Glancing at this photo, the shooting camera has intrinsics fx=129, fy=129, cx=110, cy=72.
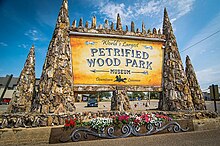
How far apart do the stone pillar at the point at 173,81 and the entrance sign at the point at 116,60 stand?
351mm

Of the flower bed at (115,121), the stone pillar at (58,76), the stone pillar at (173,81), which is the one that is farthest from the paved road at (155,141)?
the stone pillar at (173,81)

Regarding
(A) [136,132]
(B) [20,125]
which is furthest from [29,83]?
(A) [136,132]

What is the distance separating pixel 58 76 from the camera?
17.7ft

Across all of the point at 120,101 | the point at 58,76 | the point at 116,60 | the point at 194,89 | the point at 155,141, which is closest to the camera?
the point at 155,141

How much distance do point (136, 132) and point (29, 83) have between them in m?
5.36

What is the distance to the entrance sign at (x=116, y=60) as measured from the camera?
600 cm

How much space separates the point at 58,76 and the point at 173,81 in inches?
218

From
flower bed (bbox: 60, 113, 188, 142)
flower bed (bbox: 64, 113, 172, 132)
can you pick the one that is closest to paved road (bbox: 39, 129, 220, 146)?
flower bed (bbox: 60, 113, 188, 142)

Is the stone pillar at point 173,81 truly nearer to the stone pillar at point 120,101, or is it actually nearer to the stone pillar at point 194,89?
the stone pillar at point 194,89

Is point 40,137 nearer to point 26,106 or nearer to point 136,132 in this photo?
point 26,106

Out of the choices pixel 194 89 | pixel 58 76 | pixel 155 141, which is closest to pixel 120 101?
pixel 155 141

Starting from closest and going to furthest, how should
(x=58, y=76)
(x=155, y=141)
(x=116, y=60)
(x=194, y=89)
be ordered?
(x=155, y=141)
(x=58, y=76)
(x=116, y=60)
(x=194, y=89)

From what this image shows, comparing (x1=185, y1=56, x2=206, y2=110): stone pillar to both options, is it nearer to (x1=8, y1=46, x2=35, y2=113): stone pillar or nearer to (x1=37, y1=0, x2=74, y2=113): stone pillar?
(x1=37, y1=0, x2=74, y2=113): stone pillar

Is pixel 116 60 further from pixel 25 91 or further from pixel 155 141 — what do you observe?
pixel 25 91
